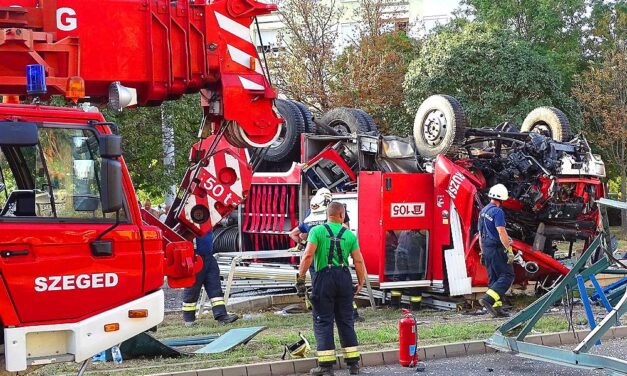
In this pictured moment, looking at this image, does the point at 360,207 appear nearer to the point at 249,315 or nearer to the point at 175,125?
the point at 249,315

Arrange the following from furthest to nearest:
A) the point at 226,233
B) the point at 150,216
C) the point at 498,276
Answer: the point at 226,233, the point at 498,276, the point at 150,216

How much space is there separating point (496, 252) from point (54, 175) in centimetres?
676

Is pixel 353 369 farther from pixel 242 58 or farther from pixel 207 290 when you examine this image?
pixel 207 290

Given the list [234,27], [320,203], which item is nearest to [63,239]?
[234,27]

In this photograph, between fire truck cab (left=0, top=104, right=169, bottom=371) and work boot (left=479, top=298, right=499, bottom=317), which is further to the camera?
work boot (left=479, top=298, right=499, bottom=317)

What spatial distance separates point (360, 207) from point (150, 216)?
502 centimetres

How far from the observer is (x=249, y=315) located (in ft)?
41.1

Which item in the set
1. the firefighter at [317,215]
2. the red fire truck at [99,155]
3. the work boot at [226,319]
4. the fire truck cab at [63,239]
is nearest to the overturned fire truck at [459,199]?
the firefighter at [317,215]

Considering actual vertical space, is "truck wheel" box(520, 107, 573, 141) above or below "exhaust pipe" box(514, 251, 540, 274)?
above

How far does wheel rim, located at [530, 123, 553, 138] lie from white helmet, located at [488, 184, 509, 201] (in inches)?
84.5

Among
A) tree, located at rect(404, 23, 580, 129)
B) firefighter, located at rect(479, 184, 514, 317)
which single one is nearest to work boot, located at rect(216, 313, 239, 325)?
firefighter, located at rect(479, 184, 514, 317)

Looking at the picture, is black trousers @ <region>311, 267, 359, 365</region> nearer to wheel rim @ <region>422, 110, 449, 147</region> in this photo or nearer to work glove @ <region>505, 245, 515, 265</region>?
work glove @ <region>505, 245, 515, 265</region>

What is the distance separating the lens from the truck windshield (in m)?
6.43

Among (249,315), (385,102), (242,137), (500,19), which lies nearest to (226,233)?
→ (249,315)
